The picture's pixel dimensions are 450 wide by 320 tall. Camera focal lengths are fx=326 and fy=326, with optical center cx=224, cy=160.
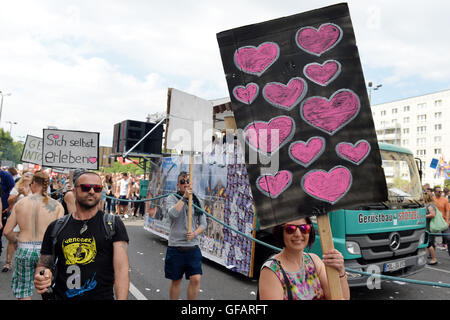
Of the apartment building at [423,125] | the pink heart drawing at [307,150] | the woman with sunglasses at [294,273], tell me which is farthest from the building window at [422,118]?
the pink heart drawing at [307,150]

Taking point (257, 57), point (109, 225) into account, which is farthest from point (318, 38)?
point (109, 225)

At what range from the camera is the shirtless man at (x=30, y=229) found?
3699 mm

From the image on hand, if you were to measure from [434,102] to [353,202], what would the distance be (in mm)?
73697

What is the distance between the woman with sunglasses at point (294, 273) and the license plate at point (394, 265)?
3365 mm

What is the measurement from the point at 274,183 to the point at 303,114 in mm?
442

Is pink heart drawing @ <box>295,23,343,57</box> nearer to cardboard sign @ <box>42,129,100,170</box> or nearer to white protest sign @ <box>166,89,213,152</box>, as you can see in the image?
white protest sign @ <box>166,89,213,152</box>

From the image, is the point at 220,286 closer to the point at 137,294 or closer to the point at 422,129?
the point at 137,294

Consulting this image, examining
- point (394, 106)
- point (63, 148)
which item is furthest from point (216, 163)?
point (394, 106)

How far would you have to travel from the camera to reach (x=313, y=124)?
1920mm

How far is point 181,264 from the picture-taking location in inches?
165

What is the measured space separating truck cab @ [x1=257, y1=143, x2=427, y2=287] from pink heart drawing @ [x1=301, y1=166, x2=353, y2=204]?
2948 millimetres

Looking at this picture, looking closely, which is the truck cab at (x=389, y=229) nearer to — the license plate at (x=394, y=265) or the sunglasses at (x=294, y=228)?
the license plate at (x=394, y=265)
